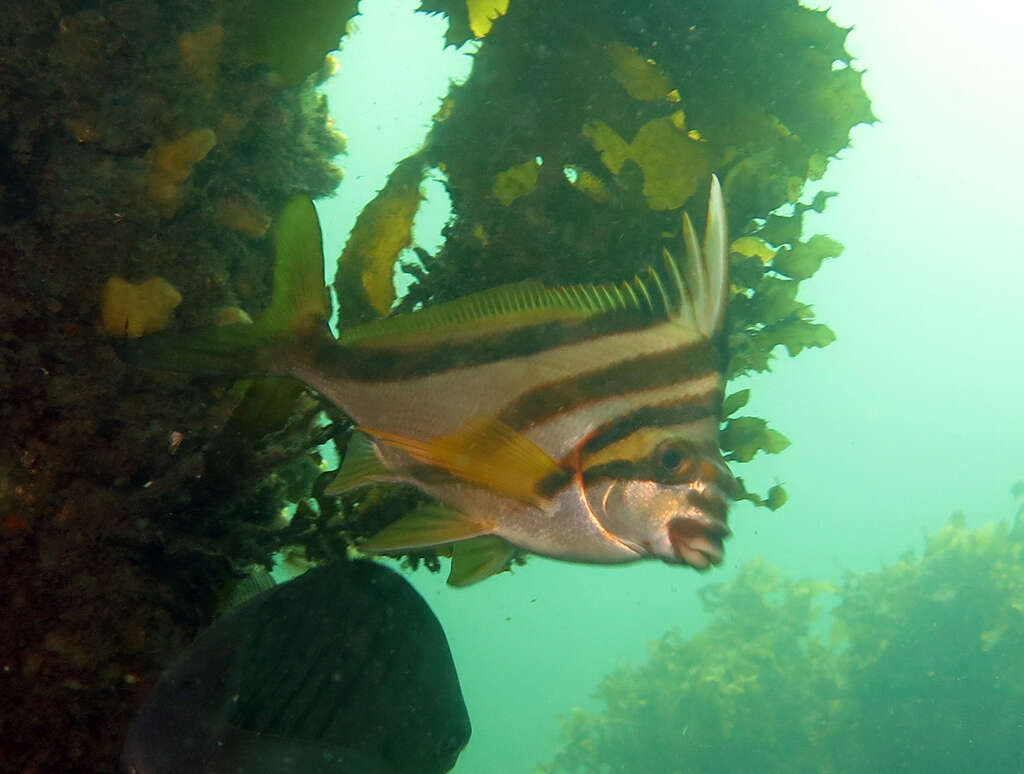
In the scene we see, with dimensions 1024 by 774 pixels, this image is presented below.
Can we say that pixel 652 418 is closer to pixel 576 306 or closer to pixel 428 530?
pixel 576 306

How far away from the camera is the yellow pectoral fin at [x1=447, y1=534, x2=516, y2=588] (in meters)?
1.71

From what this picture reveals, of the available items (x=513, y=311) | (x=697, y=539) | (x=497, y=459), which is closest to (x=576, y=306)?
(x=513, y=311)

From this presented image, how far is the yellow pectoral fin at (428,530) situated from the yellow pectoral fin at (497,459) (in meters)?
0.12

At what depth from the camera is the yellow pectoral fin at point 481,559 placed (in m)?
1.71

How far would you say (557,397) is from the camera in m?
1.49

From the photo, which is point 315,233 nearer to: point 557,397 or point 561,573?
point 557,397

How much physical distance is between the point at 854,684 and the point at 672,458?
17.1 metres

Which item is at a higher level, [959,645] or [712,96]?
[712,96]

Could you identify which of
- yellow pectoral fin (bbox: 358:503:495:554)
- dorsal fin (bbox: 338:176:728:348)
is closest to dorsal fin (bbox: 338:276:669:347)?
dorsal fin (bbox: 338:176:728:348)

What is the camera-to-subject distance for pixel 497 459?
1.42 metres

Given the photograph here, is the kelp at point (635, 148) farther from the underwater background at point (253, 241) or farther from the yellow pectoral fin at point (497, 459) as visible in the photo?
the yellow pectoral fin at point (497, 459)

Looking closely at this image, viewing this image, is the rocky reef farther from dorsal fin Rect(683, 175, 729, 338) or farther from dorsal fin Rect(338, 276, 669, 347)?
dorsal fin Rect(683, 175, 729, 338)

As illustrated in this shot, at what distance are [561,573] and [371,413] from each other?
3338 inches

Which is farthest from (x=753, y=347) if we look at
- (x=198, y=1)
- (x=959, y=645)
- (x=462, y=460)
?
(x=959, y=645)
